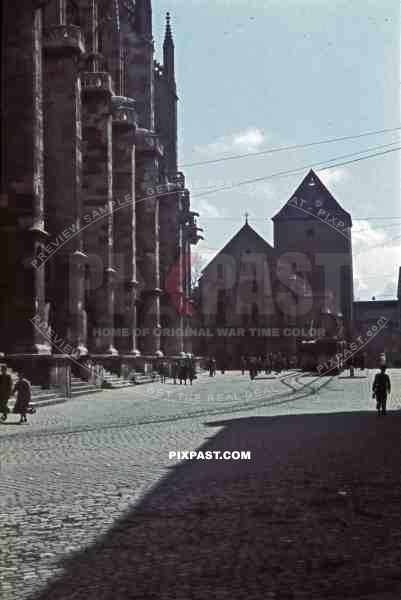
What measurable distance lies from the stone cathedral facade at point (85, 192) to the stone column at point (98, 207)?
0.05 m

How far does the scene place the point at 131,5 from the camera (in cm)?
5056

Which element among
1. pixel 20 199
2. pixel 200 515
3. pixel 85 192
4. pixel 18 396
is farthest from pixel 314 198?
pixel 200 515

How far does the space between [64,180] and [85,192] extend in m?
5.76

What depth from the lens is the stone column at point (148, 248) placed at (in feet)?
147

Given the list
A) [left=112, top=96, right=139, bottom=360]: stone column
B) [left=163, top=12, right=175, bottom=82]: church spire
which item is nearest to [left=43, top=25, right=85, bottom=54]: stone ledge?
[left=112, top=96, right=139, bottom=360]: stone column

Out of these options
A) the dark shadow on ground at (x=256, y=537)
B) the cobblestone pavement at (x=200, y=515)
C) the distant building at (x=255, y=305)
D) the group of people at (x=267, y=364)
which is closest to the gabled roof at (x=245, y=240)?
the distant building at (x=255, y=305)

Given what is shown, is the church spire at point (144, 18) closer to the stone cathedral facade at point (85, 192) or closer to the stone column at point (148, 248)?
the stone cathedral facade at point (85, 192)

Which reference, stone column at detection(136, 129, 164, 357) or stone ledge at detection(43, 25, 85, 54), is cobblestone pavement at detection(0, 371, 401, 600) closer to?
stone ledge at detection(43, 25, 85, 54)

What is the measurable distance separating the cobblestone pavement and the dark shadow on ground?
13mm

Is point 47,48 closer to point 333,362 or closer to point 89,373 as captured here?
point 89,373

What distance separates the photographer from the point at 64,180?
28750mm

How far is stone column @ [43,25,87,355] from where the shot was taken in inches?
1117

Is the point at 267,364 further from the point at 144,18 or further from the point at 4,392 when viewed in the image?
the point at 4,392

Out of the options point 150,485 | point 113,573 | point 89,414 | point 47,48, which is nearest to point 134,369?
point 47,48
